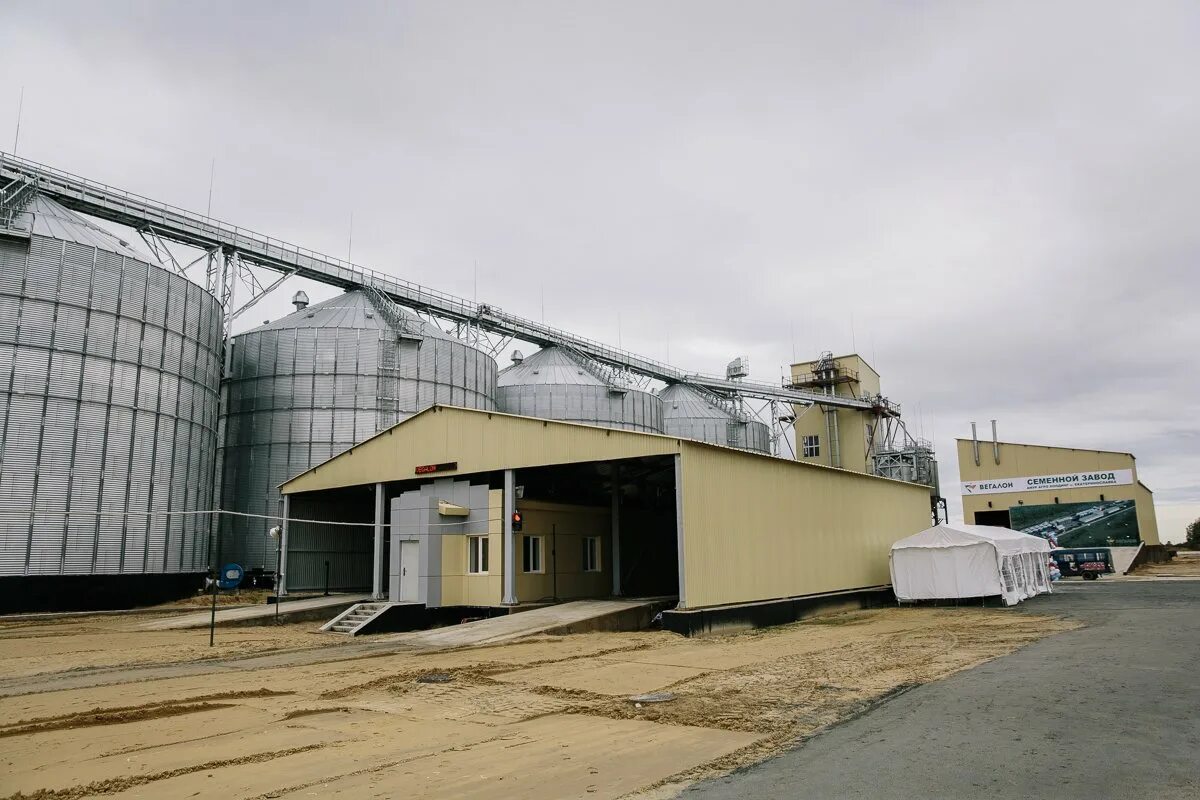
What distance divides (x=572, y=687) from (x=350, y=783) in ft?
19.6

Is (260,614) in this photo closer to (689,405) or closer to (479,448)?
(479,448)

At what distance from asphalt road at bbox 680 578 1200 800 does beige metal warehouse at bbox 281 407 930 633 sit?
9651 millimetres

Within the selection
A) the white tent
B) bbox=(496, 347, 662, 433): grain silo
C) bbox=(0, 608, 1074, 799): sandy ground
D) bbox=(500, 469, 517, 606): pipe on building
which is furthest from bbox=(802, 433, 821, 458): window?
bbox=(0, 608, 1074, 799): sandy ground

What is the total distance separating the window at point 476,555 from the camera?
89.6ft

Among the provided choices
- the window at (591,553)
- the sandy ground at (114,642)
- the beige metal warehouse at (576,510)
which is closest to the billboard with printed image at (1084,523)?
the beige metal warehouse at (576,510)

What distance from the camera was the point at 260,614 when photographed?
27.9 metres

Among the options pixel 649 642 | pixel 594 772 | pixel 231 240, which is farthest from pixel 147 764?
pixel 231 240

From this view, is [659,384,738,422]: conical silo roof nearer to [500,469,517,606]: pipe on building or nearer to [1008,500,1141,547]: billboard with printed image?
[1008,500,1141,547]: billboard with printed image

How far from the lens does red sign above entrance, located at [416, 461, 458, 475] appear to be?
27.8 meters

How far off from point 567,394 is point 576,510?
22481mm

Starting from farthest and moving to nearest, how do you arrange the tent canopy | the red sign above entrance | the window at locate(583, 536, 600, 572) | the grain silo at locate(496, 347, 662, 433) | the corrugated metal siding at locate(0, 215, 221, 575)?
the grain silo at locate(496, 347, 662, 433) → the window at locate(583, 536, 600, 572) → the tent canopy → the corrugated metal siding at locate(0, 215, 221, 575) → the red sign above entrance

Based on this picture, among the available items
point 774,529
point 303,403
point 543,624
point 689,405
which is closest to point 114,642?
point 543,624

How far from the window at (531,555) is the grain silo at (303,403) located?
13.4m

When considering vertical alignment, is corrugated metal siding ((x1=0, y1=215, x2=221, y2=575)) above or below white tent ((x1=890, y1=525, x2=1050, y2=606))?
above
